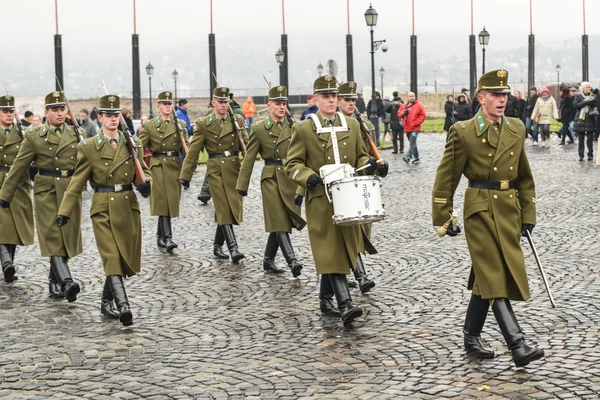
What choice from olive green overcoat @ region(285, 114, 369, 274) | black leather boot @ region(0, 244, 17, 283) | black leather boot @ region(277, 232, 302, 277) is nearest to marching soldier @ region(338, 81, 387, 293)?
black leather boot @ region(277, 232, 302, 277)

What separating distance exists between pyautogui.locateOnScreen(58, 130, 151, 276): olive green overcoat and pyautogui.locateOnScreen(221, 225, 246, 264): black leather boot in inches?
113

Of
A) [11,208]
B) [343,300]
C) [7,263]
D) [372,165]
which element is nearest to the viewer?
[343,300]

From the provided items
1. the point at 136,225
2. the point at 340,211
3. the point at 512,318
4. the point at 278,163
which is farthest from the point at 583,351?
the point at 278,163

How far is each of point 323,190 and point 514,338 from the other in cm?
246

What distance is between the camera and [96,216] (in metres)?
9.79

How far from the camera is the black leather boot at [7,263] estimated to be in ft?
39.4

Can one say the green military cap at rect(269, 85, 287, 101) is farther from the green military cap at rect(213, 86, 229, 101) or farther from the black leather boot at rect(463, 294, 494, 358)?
the black leather boot at rect(463, 294, 494, 358)

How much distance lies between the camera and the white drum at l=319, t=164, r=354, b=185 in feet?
29.7

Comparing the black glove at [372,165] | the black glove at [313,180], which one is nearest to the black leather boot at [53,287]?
the black glove at [313,180]

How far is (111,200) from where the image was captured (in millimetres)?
9766

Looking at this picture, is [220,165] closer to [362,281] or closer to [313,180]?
[362,281]

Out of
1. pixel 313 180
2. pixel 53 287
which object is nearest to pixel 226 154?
pixel 53 287

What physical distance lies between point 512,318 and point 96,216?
4040mm

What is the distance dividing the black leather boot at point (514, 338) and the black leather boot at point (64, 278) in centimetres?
434
